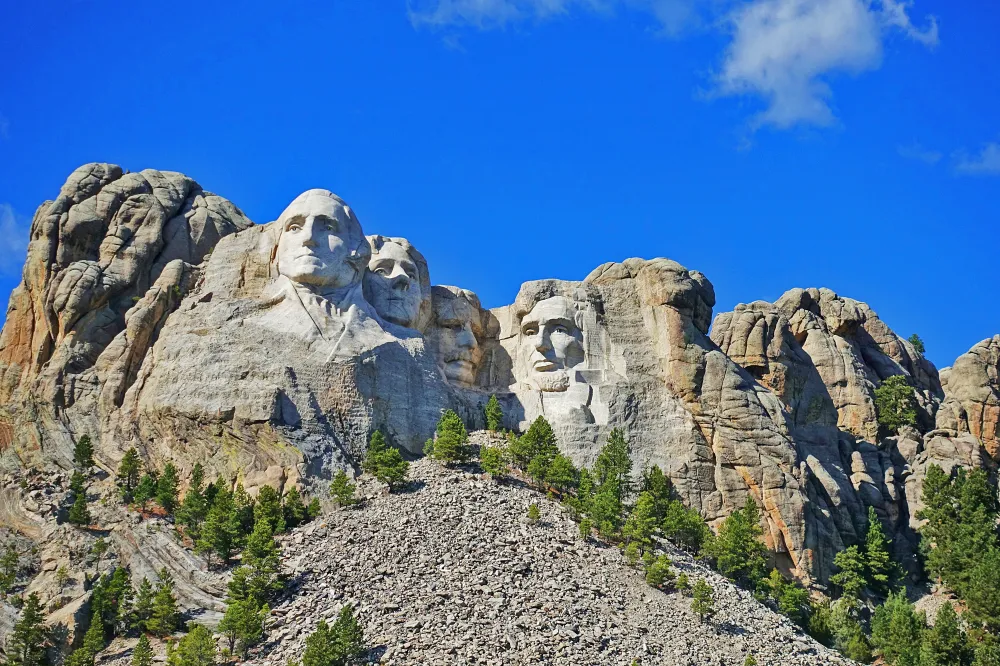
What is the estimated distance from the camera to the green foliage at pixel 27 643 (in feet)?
165

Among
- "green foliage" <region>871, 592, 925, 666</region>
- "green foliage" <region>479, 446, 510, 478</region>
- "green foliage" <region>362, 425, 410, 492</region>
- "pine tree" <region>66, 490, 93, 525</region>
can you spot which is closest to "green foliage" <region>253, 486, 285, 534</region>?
"green foliage" <region>362, 425, 410, 492</region>

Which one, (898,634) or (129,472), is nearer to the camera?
(129,472)

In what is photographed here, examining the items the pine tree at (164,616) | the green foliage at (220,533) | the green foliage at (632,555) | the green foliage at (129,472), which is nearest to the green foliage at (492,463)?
the green foliage at (632,555)

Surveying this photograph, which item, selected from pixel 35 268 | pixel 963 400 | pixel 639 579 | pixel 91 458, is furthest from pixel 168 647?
pixel 963 400

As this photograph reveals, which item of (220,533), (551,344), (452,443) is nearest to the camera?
(220,533)

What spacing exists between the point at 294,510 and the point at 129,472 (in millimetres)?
6081

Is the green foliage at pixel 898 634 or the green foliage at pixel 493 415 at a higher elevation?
the green foliage at pixel 493 415

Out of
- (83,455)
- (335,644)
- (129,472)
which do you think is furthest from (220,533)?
(335,644)

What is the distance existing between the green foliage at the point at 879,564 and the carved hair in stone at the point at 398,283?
2011 centimetres

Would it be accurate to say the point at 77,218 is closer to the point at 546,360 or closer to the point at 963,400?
the point at 546,360

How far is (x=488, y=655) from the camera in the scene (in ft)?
164

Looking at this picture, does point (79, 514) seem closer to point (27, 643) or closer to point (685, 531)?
point (27, 643)

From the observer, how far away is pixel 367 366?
6250cm

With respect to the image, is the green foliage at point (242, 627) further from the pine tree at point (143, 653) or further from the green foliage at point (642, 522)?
the green foliage at point (642, 522)
